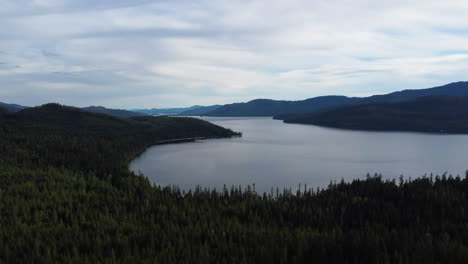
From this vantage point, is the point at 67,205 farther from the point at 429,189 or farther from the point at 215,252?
the point at 429,189

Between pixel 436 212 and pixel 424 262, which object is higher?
pixel 424 262

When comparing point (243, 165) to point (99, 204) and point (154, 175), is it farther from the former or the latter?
point (99, 204)

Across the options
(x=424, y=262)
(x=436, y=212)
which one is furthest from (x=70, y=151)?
(x=424, y=262)

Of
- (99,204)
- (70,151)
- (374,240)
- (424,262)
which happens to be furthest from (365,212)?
(70,151)

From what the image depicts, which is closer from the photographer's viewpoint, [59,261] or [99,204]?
[59,261]

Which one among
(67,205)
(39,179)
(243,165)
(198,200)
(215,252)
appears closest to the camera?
(215,252)

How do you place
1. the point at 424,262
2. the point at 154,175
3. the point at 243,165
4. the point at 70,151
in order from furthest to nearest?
the point at 70,151
the point at 243,165
the point at 154,175
the point at 424,262
